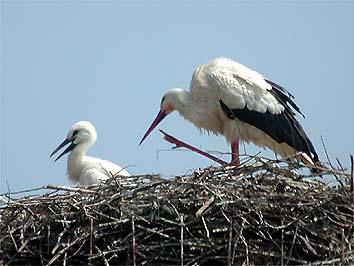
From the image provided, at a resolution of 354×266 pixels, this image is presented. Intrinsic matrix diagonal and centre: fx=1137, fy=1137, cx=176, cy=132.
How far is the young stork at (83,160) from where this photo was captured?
931 centimetres

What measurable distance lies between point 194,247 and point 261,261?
15.2 inches

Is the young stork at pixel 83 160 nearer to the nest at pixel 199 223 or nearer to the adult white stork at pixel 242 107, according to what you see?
the adult white stork at pixel 242 107

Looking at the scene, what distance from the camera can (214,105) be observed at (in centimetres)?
944

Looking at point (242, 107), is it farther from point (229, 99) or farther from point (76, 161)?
point (76, 161)

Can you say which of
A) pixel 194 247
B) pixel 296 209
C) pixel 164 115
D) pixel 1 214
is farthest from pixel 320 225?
pixel 164 115

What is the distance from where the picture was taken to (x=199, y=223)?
6.51m

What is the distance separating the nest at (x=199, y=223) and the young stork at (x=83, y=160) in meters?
2.19

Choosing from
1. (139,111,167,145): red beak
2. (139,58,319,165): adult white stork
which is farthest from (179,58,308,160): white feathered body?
(139,111,167,145): red beak

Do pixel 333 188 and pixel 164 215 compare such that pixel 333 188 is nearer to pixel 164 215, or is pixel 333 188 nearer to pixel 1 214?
pixel 164 215

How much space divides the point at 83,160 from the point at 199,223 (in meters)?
3.43

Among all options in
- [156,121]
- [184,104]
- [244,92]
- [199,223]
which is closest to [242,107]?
[244,92]

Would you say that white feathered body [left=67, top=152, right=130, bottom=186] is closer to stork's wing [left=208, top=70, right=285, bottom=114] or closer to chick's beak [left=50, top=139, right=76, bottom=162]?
chick's beak [left=50, top=139, right=76, bottom=162]

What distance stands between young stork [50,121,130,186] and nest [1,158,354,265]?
2.19 meters

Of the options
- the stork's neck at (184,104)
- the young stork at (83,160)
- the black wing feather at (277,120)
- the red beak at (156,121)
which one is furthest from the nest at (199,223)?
the red beak at (156,121)
